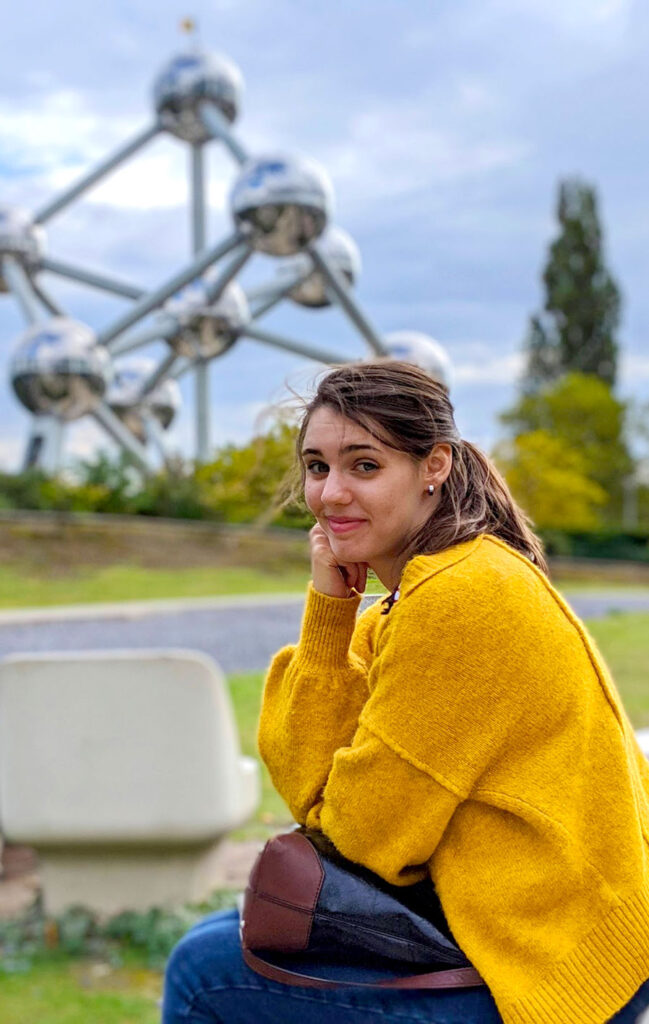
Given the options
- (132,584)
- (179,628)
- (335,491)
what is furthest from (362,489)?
(132,584)

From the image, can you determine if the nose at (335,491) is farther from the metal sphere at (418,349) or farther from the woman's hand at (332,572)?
the metal sphere at (418,349)

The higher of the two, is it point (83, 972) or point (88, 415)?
point (88, 415)

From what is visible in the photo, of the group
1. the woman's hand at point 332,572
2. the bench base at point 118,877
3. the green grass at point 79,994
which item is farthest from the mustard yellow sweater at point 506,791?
the bench base at point 118,877

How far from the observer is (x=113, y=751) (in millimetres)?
2986

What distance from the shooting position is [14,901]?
338 centimetres

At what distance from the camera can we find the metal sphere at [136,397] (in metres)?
19.5

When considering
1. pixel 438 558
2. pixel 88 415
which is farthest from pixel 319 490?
pixel 88 415

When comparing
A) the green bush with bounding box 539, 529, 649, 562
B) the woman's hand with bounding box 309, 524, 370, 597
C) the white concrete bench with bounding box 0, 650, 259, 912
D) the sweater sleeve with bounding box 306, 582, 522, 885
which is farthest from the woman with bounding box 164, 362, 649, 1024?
the green bush with bounding box 539, 529, 649, 562

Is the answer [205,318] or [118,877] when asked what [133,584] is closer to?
[205,318]

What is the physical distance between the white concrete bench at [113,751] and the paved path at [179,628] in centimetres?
549

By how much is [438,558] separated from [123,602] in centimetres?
1268

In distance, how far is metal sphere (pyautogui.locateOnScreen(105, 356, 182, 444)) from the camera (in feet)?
64.0

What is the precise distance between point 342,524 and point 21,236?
19.6m

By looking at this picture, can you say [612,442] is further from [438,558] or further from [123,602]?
[438,558]
